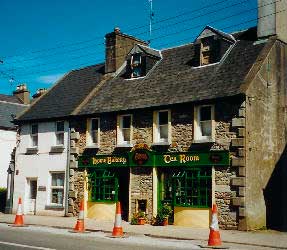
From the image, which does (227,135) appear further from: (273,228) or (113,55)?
(113,55)

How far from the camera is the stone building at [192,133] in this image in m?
19.2

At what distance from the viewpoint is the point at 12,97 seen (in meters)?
43.9

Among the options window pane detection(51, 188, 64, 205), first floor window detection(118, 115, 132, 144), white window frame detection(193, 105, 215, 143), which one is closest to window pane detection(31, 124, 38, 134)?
window pane detection(51, 188, 64, 205)

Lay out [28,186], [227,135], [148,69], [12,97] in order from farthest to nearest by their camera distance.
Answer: [12,97] < [28,186] < [148,69] < [227,135]

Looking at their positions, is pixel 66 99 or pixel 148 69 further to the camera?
pixel 66 99

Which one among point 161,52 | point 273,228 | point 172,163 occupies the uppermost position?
point 161,52

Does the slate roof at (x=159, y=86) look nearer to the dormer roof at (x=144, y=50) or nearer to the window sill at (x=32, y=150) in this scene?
the dormer roof at (x=144, y=50)

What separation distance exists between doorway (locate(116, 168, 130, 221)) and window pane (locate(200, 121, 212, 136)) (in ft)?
15.8

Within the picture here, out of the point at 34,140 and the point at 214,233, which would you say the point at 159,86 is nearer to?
the point at 34,140

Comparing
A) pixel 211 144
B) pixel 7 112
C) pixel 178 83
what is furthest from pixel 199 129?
pixel 7 112

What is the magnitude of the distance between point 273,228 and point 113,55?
14158 mm

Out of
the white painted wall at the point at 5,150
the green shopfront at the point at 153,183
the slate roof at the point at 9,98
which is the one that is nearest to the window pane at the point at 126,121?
the green shopfront at the point at 153,183

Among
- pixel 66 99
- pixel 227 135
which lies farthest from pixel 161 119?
pixel 66 99

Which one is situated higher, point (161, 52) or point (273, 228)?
point (161, 52)
